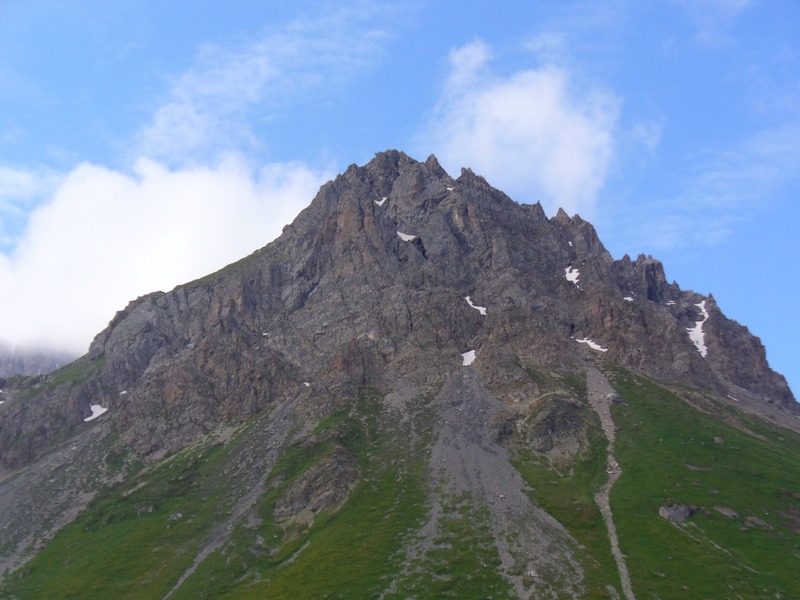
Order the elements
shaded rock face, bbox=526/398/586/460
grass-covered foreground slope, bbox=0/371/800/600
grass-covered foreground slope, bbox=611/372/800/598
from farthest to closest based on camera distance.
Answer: shaded rock face, bbox=526/398/586/460 < grass-covered foreground slope, bbox=0/371/800/600 < grass-covered foreground slope, bbox=611/372/800/598

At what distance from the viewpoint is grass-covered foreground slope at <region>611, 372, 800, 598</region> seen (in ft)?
427

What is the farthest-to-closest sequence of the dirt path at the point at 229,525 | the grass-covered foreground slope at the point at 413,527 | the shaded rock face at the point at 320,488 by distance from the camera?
the shaded rock face at the point at 320,488 → the dirt path at the point at 229,525 → the grass-covered foreground slope at the point at 413,527

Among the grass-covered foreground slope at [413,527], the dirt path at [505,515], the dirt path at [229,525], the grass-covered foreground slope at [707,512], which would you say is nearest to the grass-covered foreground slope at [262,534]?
the grass-covered foreground slope at [413,527]

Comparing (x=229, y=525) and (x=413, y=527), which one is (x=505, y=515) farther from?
(x=229, y=525)

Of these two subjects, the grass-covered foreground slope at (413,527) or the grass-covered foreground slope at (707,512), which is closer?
the grass-covered foreground slope at (707,512)

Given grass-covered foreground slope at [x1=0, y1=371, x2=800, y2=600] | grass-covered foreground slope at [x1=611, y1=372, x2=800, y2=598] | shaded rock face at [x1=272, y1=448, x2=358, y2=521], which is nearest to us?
grass-covered foreground slope at [x1=611, y1=372, x2=800, y2=598]

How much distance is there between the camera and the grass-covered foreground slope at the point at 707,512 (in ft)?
427

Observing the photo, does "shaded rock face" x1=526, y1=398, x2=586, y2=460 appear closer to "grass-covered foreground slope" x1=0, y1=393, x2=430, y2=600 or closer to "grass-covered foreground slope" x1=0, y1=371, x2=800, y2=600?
"grass-covered foreground slope" x1=0, y1=371, x2=800, y2=600

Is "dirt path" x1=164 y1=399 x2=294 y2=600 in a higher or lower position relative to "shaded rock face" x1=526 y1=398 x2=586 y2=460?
lower

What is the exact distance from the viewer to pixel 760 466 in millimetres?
179875

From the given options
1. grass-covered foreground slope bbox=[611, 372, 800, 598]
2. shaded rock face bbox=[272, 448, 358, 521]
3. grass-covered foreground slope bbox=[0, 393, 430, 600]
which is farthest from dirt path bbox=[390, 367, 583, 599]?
shaded rock face bbox=[272, 448, 358, 521]

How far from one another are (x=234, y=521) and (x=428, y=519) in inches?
1962

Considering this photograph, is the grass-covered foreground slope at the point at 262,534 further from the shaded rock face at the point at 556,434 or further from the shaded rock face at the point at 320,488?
the shaded rock face at the point at 556,434

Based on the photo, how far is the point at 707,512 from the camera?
6161 inches
